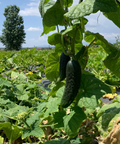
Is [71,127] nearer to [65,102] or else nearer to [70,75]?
[65,102]

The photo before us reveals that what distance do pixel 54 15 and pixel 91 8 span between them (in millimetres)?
369

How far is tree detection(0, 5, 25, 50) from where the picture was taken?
3366 centimetres

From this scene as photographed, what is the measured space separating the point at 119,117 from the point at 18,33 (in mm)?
35748

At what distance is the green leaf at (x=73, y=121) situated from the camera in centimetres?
91

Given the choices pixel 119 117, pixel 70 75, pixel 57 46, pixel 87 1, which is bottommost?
pixel 119 117

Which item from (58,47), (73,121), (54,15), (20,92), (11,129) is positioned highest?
(54,15)

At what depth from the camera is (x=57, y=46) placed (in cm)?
116

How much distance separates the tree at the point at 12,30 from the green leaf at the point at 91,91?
34.4 meters

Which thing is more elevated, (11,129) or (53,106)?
(53,106)

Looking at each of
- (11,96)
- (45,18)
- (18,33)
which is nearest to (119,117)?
(45,18)

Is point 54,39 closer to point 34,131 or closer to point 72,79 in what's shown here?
point 72,79

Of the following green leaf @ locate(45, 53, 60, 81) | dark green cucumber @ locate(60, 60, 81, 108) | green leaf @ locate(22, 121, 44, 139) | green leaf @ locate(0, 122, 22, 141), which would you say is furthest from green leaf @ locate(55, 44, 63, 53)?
green leaf @ locate(0, 122, 22, 141)

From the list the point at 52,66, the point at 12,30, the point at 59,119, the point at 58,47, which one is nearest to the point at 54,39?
the point at 58,47

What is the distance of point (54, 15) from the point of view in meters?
0.94
